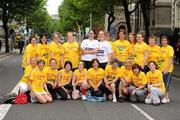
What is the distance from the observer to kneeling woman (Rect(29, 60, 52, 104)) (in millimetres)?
14672

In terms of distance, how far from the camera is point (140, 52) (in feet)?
51.8

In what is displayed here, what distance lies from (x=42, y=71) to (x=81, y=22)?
7877 centimetres

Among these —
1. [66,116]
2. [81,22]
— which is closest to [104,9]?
[81,22]

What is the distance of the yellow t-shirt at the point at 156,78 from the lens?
15031mm

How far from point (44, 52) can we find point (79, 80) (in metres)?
1.42

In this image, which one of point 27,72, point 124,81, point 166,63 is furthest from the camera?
point 166,63

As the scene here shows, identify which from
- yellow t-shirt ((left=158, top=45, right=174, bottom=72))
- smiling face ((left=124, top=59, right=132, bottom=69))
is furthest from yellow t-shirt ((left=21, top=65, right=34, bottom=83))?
yellow t-shirt ((left=158, top=45, right=174, bottom=72))

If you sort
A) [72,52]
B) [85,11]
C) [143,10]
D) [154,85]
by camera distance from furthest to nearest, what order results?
1. [85,11]
2. [143,10]
3. [72,52]
4. [154,85]

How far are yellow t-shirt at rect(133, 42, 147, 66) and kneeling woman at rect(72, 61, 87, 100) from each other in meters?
1.53

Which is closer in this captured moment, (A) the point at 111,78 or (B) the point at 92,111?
(B) the point at 92,111

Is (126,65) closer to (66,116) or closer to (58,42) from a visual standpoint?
(58,42)

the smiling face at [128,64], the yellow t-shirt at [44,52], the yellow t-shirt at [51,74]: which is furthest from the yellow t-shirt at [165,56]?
the yellow t-shirt at [44,52]

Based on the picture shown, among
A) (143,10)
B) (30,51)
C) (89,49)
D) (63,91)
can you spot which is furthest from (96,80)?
(143,10)

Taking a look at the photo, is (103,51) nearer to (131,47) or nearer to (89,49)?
(89,49)
